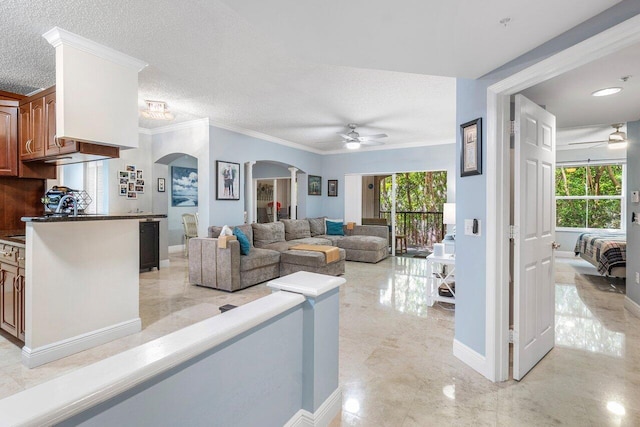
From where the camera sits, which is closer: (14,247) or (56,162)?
(14,247)

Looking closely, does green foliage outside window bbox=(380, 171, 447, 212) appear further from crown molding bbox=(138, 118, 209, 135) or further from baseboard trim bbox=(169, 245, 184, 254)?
baseboard trim bbox=(169, 245, 184, 254)

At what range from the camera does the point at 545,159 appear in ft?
8.45

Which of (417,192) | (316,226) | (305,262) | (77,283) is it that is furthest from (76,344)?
(417,192)

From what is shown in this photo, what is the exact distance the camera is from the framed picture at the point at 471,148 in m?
2.34

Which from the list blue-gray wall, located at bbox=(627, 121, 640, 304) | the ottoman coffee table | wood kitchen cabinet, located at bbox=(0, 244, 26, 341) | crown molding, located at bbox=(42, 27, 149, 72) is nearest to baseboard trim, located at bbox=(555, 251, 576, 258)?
blue-gray wall, located at bbox=(627, 121, 640, 304)

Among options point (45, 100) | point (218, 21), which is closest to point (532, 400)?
point (218, 21)

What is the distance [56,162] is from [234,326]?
11.9ft

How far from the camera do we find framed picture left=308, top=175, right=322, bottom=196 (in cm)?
795

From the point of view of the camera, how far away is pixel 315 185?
26.5 ft

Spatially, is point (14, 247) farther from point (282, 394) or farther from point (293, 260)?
point (293, 260)

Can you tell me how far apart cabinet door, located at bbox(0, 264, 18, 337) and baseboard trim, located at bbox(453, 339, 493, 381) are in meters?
3.70

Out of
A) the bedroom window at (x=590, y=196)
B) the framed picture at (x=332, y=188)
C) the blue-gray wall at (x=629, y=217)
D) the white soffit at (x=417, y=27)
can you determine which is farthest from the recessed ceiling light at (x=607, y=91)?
the framed picture at (x=332, y=188)

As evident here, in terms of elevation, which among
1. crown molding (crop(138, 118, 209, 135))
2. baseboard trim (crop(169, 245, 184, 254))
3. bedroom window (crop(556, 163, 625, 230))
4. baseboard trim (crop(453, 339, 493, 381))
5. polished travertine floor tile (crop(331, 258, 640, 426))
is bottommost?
polished travertine floor tile (crop(331, 258, 640, 426))

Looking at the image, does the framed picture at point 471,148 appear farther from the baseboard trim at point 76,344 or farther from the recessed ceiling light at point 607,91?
the baseboard trim at point 76,344
